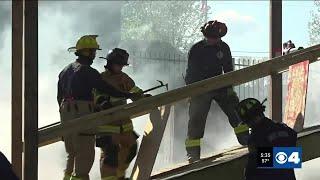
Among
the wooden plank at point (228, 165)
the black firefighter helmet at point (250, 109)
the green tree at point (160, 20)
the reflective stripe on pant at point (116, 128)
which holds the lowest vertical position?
the wooden plank at point (228, 165)

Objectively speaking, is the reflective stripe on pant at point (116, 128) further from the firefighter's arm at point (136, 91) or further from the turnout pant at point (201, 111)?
the turnout pant at point (201, 111)

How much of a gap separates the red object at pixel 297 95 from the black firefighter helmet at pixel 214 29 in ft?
2.42

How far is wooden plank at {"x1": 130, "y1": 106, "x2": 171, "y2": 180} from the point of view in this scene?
5.73 meters

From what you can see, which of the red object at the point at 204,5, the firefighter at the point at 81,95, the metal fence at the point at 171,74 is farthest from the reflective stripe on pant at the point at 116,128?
the red object at the point at 204,5

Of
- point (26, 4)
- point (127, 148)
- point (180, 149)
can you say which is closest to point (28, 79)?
point (26, 4)

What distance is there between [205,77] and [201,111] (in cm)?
32

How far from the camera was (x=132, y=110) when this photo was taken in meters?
4.61

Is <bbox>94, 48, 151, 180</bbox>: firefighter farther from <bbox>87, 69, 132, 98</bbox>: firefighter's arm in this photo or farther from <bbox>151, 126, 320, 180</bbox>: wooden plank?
<bbox>151, 126, 320, 180</bbox>: wooden plank

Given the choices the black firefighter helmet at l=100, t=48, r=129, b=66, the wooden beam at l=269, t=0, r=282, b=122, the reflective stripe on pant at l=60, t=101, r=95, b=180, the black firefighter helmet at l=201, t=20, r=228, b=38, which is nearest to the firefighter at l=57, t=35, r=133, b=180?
the reflective stripe on pant at l=60, t=101, r=95, b=180

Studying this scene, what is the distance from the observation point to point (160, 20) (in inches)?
910

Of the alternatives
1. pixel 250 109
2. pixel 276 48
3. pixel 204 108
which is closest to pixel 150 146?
pixel 204 108

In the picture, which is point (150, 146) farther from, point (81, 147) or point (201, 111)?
point (81, 147)

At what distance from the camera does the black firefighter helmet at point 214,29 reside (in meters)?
5.87

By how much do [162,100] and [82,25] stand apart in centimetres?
1708
